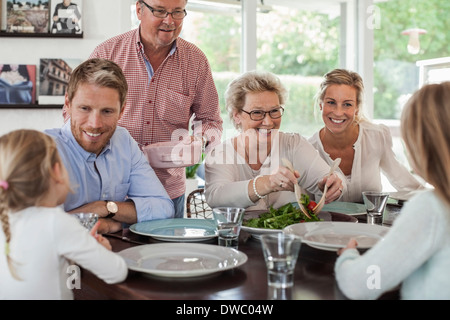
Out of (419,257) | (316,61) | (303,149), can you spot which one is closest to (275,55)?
(316,61)

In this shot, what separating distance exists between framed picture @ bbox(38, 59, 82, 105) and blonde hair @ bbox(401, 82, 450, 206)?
2.66m

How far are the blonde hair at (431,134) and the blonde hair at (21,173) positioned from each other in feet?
2.73

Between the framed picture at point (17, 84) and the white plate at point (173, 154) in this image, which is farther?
the framed picture at point (17, 84)

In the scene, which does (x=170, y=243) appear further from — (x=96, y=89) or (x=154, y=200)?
(x=96, y=89)

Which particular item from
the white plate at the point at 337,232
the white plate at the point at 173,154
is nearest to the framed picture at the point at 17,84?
the white plate at the point at 173,154

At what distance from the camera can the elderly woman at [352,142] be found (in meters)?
2.72

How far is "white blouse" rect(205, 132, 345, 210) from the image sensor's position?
2.17 metres

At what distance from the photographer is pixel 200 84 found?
2.80 metres

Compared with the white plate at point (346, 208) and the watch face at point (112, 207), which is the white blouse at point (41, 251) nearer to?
the watch face at point (112, 207)

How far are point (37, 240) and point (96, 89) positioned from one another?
90 centimetres

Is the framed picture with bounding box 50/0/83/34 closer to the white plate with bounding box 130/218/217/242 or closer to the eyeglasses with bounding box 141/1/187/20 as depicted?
the eyeglasses with bounding box 141/1/187/20

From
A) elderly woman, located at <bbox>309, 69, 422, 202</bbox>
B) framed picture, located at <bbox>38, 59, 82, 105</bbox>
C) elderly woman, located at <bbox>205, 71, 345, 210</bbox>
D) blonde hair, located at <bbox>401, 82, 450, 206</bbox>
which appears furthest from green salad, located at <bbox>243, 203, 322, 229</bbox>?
framed picture, located at <bbox>38, 59, 82, 105</bbox>

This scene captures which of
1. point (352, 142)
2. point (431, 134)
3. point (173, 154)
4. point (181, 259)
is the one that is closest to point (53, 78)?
point (173, 154)

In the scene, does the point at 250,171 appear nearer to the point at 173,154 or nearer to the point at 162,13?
the point at 173,154
